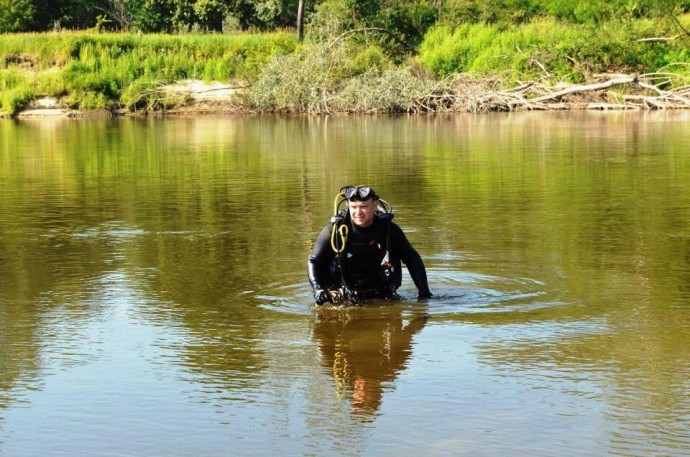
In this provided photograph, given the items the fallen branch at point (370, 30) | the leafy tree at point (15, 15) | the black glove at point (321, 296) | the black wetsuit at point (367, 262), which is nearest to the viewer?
the black glove at point (321, 296)

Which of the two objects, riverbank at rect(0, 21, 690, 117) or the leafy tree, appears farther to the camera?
the leafy tree

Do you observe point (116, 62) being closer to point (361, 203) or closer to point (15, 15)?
point (15, 15)

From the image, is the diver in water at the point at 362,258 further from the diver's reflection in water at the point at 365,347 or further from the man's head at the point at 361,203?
the diver's reflection in water at the point at 365,347

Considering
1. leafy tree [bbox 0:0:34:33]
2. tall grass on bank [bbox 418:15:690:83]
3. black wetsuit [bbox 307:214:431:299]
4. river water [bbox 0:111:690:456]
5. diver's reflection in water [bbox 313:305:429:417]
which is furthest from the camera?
leafy tree [bbox 0:0:34:33]

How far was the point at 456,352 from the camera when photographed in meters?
7.71

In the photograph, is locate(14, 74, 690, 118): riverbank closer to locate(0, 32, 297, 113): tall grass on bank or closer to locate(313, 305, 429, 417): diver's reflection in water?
locate(0, 32, 297, 113): tall grass on bank

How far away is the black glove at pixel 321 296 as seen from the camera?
9000mm

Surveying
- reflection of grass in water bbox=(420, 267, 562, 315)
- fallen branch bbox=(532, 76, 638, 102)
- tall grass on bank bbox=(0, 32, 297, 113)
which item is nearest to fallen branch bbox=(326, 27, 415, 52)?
tall grass on bank bbox=(0, 32, 297, 113)

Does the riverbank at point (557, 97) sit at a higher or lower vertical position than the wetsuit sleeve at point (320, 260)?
higher

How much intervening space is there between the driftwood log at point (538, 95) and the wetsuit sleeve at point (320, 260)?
3341 centimetres

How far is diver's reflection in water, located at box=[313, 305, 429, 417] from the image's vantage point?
22.4ft

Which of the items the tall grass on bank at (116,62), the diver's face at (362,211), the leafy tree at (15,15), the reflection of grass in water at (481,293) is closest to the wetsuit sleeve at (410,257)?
the reflection of grass in water at (481,293)

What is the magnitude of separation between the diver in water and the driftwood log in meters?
33.2

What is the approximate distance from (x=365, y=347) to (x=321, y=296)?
1.11 metres
